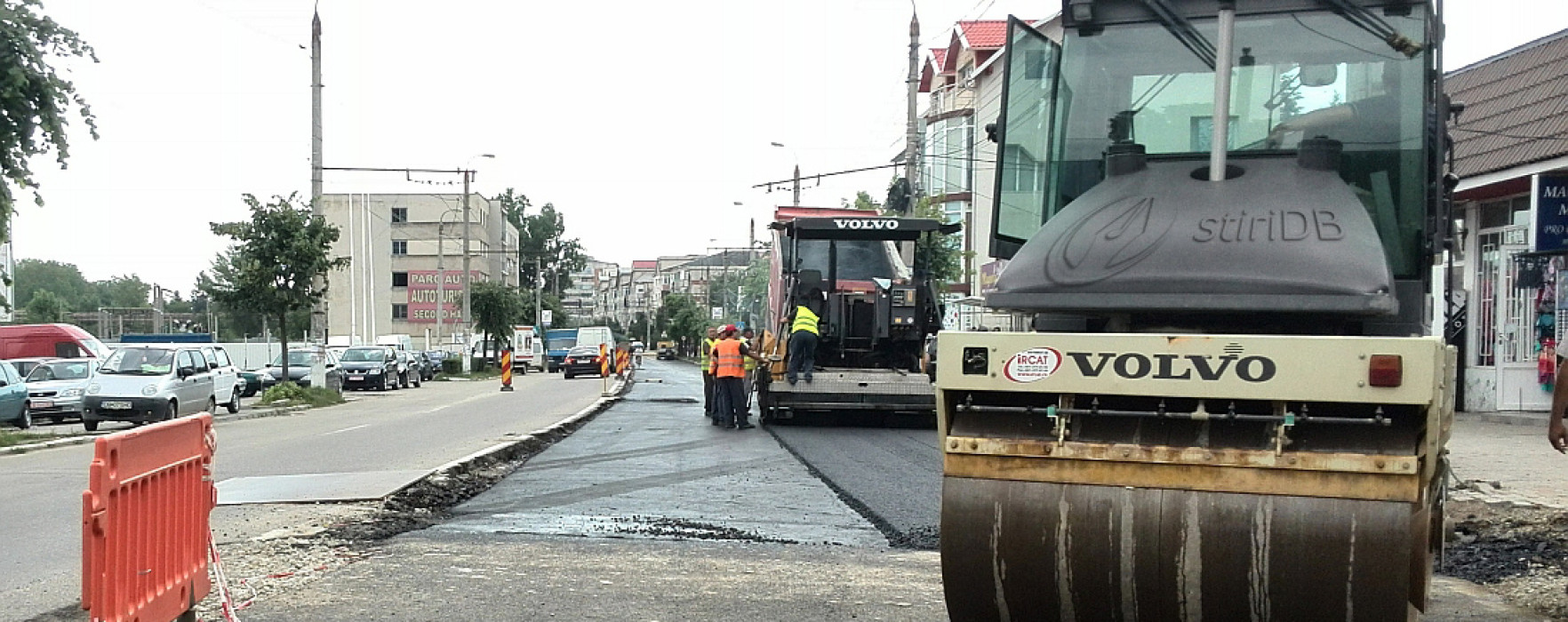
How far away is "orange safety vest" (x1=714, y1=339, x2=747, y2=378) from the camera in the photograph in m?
20.7

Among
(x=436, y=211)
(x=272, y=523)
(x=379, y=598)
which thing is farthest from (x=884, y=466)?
(x=436, y=211)

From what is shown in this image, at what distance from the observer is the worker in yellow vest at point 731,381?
20.5 meters

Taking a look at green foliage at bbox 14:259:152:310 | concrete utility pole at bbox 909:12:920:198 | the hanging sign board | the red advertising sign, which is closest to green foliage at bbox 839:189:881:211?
concrete utility pole at bbox 909:12:920:198

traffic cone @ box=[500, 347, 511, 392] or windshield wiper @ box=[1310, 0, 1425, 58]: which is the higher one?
windshield wiper @ box=[1310, 0, 1425, 58]

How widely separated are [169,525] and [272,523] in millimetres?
3591

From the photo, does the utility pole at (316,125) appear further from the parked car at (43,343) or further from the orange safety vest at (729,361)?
the orange safety vest at (729,361)

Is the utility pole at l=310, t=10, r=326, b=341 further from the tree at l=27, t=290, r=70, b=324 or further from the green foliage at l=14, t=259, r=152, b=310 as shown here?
the green foliage at l=14, t=259, r=152, b=310

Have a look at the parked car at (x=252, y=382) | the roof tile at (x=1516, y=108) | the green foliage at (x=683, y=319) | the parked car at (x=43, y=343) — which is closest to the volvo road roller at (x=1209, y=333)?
the roof tile at (x=1516, y=108)

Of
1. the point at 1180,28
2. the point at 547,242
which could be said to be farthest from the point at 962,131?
the point at 547,242

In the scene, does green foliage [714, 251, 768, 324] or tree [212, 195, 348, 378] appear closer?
green foliage [714, 251, 768, 324]

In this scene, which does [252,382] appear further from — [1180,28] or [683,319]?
[683,319]

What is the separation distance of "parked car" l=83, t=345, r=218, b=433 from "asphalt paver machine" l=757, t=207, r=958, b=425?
10023 millimetres

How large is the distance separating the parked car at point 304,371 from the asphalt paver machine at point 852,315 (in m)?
16.6

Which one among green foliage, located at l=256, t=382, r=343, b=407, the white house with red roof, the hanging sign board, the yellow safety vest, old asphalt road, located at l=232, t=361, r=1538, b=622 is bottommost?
green foliage, located at l=256, t=382, r=343, b=407
